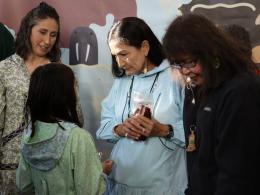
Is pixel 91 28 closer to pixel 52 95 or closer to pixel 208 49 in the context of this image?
pixel 52 95

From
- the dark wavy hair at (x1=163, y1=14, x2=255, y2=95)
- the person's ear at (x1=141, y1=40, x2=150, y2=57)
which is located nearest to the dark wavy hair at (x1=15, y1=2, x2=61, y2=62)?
the person's ear at (x1=141, y1=40, x2=150, y2=57)

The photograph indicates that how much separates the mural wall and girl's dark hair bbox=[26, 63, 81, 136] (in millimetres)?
834

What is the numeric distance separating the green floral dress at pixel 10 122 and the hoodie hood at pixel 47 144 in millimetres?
534

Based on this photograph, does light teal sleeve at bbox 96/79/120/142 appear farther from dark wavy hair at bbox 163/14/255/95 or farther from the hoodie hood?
dark wavy hair at bbox 163/14/255/95

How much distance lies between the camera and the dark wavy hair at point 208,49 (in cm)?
107

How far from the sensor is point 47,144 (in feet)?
4.75

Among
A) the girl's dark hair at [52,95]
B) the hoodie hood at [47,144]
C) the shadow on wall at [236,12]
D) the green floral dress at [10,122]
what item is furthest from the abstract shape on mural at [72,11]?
the hoodie hood at [47,144]

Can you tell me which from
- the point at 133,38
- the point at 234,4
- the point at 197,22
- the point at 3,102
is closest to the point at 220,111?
the point at 197,22

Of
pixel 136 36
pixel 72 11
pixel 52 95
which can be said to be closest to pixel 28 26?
pixel 72 11

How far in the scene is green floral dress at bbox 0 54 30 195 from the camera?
1.98 metres

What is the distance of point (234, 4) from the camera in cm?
202

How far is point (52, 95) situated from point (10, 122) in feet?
2.11

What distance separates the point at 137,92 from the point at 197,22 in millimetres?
680

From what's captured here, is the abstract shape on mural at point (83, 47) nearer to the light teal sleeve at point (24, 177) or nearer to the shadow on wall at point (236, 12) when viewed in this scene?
the shadow on wall at point (236, 12)
